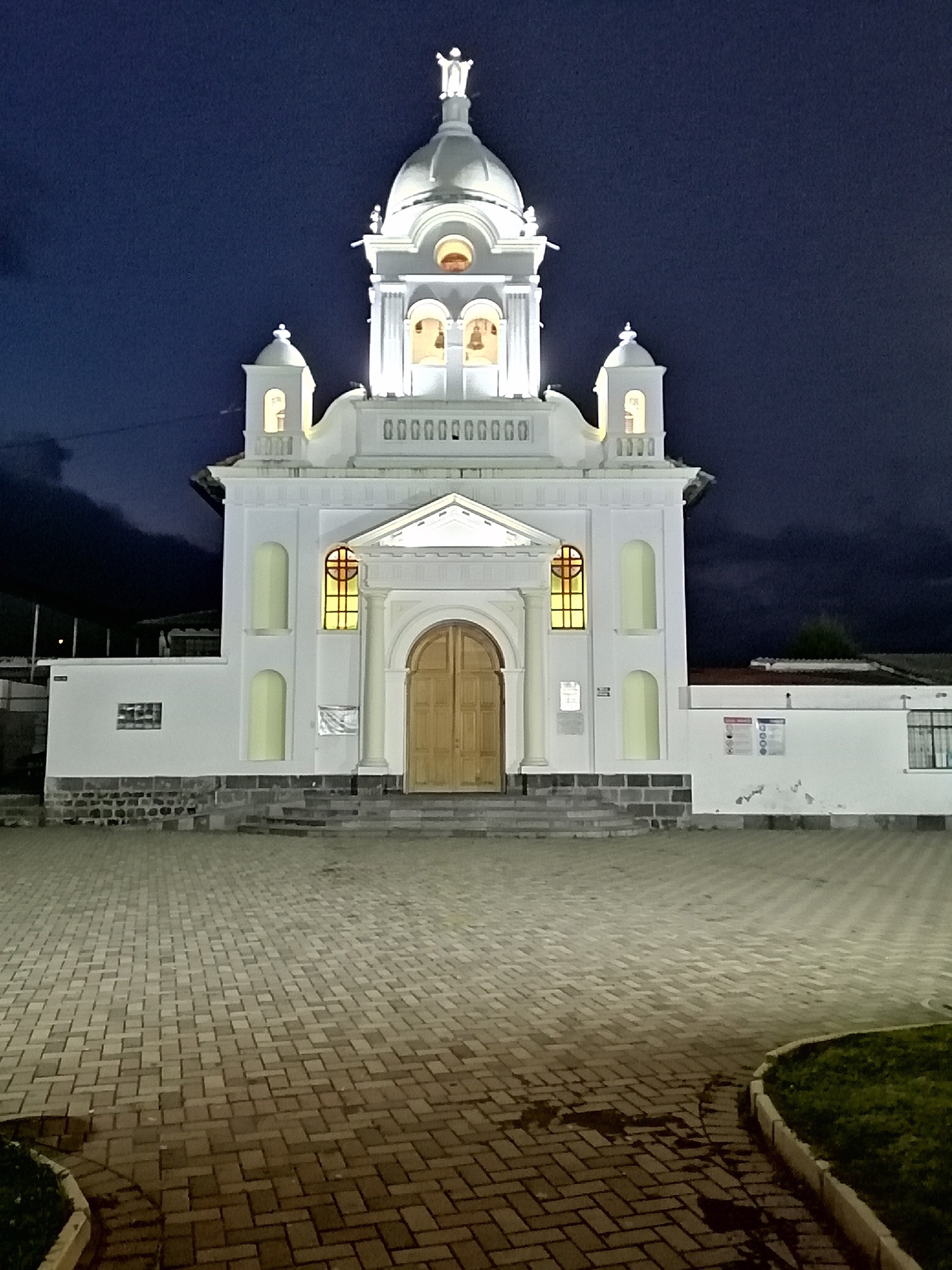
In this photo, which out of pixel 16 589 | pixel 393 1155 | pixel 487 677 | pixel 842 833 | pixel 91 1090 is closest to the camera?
pixel 393 1155

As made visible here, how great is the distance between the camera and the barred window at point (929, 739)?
17875 mm

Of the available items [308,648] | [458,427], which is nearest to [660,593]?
[458,427]

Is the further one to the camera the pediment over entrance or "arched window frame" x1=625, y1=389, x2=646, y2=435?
"arched window frame" x1=625, y1=389, x2=646, y2=435

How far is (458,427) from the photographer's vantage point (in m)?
18.8

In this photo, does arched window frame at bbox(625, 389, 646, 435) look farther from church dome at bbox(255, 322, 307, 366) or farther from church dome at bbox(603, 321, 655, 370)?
church dome at bbox(255, 322, 307, 366)

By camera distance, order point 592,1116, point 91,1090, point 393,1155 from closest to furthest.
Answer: point 393,1155, point 592,1116, point 91,1090

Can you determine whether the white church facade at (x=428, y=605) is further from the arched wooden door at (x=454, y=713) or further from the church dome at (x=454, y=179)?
the church dome at (x=454, y=179)

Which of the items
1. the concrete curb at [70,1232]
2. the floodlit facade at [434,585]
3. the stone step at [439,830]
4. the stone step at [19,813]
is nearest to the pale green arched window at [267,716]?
the floodlit facade at [434,585]

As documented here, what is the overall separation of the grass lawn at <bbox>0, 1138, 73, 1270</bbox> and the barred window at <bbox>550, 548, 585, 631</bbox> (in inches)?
592

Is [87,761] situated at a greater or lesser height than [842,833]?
greater

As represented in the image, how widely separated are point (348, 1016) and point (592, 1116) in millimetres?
2118

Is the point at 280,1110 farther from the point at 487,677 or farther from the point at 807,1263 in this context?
the point at 487,677

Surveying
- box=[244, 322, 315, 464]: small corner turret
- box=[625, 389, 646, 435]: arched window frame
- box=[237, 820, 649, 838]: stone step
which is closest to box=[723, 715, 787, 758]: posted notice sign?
box=[237, 820, 649, 838]: stone step

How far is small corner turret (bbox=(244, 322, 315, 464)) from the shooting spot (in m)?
18.6
